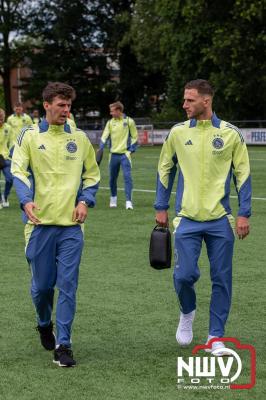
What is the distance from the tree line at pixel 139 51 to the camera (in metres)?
43.5

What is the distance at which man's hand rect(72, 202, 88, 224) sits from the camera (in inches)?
255

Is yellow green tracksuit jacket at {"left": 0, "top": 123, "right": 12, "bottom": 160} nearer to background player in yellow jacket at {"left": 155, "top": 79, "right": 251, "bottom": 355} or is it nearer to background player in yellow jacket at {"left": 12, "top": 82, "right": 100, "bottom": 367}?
background player in yellow jacket at {"left": 12, "top": 82, "right": 100, "bottom": 367}

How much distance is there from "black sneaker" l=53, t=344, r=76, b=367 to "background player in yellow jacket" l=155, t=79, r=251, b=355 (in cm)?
103

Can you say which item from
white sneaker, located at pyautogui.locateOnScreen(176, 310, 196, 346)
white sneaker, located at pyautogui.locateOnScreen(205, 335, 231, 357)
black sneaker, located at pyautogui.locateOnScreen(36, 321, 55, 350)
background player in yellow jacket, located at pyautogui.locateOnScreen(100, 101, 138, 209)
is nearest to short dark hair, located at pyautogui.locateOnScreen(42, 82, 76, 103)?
black sneaker, located at pyautogui.locateOnScreen(36, 321, 55, 350)

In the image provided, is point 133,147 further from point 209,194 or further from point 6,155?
point 209,194

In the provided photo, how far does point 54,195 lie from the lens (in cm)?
650

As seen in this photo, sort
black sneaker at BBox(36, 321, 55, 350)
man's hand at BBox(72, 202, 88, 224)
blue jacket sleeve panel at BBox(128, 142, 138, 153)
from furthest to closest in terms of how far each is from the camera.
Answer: blue jacket sleeve panel at BBox(128, 142, 138, 153)
black sneaker at BBox(36, 321, 55, 350)
man's hand at BBox(72, 202, 88, 224)

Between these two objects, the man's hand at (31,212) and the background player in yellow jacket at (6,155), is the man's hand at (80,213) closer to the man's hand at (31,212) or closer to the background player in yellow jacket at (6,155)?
the man's hand at (31,212)

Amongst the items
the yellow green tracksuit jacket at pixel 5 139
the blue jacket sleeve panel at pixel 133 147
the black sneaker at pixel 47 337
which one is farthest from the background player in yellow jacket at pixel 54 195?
the yellow green tracksuit jacket at pixel 5 139

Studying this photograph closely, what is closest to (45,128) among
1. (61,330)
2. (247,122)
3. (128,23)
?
(61,330)

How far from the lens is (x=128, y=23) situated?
58625mm

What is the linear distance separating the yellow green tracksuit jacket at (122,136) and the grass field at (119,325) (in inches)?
169

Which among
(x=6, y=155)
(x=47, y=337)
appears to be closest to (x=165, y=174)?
(x=47, y=337)

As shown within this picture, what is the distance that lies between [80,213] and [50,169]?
0.40 metres
